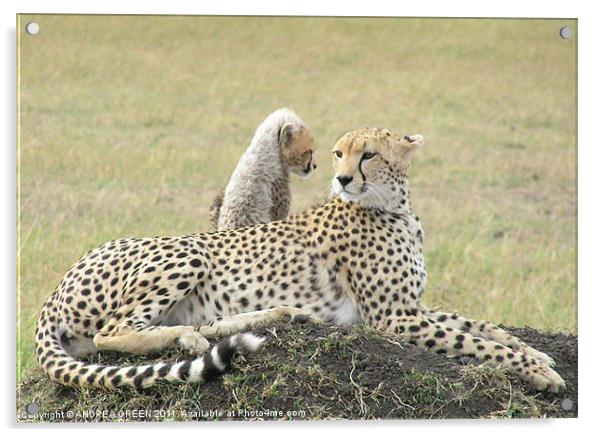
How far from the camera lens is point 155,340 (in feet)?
12.8

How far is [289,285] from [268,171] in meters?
0.93

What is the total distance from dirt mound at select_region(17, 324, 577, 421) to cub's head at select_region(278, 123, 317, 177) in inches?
47.9

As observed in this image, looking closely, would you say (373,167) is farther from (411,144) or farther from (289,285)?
(289,285)

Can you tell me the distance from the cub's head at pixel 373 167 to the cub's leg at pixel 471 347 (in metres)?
0.46

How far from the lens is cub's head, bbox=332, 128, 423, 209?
4.08 meters

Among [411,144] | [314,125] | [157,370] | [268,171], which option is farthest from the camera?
[314,125]

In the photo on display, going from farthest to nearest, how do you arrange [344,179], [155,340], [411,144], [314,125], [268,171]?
[314,125], [268,171], [411,144], [344,179], [155,340]

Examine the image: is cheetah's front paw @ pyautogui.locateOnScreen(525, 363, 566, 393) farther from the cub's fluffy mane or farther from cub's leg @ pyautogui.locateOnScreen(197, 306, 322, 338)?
the cub's fluffy mane

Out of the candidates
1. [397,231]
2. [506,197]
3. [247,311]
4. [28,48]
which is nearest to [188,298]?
[247,311]

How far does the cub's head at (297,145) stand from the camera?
495 centimetres

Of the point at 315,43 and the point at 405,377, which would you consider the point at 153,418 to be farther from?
the point at 315,43

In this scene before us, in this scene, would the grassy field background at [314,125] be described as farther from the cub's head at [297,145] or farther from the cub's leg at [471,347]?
the cub's leg at [471,347]

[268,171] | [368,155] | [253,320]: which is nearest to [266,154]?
[268,171]

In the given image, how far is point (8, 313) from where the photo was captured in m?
4.19
